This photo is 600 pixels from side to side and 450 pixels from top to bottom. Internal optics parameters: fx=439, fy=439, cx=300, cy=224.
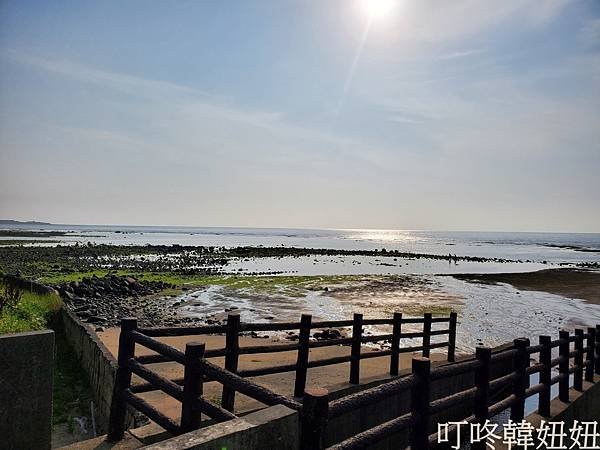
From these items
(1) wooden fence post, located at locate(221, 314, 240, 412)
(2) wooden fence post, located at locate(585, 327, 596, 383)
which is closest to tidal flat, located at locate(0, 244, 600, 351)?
(2) wooden fence post, located at locate(585, 327, 596, 383)

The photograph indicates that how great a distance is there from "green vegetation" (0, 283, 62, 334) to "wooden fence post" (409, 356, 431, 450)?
932 cm

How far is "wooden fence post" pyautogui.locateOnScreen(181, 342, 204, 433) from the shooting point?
4125mm

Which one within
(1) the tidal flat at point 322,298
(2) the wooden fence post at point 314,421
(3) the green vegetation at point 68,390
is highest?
(2) the wooden fence post at point 314,421

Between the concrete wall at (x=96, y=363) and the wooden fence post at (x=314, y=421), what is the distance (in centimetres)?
602

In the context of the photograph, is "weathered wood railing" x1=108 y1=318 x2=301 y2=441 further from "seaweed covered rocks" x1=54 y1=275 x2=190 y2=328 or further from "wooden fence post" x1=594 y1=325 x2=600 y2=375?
"seaweed covered rocks" x1=54 y1=275 x2=190 y2=328

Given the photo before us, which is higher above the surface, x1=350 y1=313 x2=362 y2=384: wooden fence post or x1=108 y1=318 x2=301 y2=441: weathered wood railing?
x1=108 y1=318 x2=301 y2=441: weathered wood railing

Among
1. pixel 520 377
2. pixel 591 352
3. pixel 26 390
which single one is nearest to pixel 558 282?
pixel 591 352

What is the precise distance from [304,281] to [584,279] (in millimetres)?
28197

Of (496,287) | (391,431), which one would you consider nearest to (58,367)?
(391,431)

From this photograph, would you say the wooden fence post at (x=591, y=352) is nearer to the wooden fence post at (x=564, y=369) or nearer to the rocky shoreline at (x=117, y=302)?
the wooden fence post at (x=564, y=369)

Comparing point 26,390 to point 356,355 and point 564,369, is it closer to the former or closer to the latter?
point 356,355

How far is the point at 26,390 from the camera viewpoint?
4.03m

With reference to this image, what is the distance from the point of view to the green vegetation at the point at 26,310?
1079 centimetres

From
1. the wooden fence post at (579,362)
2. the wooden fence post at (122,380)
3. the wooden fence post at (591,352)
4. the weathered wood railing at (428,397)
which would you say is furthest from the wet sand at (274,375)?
the wooden fence post at (591,352)
